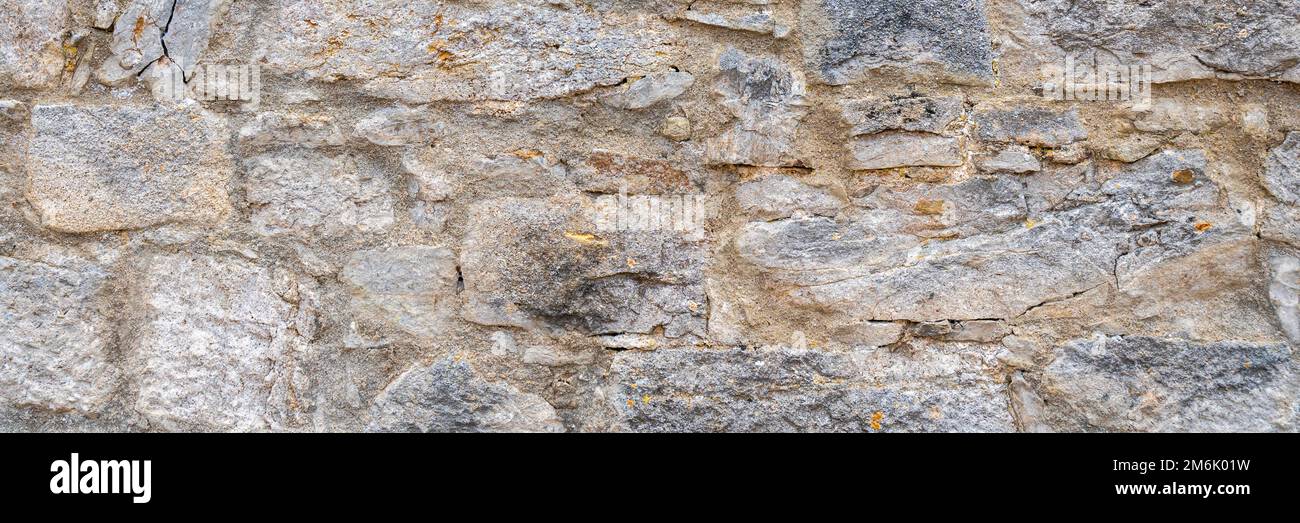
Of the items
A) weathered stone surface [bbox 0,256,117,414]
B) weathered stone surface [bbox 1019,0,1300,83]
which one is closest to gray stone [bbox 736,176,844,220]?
weathered stone surface [bbox 1019,0,1300,83]

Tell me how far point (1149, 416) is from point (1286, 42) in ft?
2.07

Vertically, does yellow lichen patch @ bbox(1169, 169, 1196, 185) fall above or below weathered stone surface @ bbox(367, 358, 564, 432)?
above

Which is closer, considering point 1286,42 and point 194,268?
point 1286,42

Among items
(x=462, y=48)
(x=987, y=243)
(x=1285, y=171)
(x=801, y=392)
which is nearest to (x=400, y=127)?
(x=462, y=48)

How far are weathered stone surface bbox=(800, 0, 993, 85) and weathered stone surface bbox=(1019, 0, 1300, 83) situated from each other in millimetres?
110

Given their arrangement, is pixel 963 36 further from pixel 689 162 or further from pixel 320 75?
pixel 320 75

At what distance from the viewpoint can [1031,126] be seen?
4.42 ft

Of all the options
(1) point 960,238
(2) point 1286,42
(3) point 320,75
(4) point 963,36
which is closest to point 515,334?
(3) point 320,75

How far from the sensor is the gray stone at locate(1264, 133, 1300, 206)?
130 centimetres

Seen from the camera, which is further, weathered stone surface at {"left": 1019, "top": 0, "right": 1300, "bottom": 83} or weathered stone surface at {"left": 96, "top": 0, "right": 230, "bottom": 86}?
weathered stone surface at {"left": 96, "top": 0, "right": 230, "bottom": 86}

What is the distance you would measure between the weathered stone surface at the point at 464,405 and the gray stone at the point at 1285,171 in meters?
1.22

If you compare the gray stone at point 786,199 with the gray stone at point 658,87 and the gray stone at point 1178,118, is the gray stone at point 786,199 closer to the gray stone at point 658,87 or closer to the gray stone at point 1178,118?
the gray stone at point 658,87

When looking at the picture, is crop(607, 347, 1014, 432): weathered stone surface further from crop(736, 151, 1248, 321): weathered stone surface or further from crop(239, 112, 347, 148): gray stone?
crop(239, 112, 347, 148): gray stone

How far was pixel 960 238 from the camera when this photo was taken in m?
1.36
